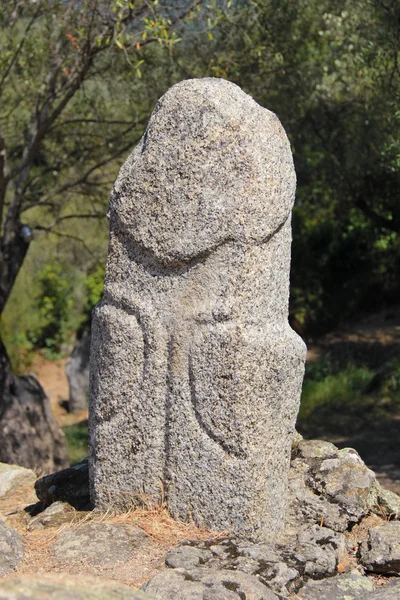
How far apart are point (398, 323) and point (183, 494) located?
1189 cm

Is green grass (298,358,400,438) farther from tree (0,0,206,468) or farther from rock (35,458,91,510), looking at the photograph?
rock (35,458,91,510)

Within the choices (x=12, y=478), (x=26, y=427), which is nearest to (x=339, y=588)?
(x=12, y=478)

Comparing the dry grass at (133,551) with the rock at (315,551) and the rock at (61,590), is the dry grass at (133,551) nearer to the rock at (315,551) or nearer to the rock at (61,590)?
the rock at (315,551)

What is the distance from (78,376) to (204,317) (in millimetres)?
12164

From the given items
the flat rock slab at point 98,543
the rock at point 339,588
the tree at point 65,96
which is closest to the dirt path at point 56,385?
the tree at point 65,96

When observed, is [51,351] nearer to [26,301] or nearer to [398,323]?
[26,301]

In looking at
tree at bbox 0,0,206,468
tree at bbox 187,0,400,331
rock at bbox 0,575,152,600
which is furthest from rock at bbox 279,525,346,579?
tree at bbox 187,0,400,331

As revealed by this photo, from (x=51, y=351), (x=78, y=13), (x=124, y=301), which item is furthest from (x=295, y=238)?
(x=124, y=301)

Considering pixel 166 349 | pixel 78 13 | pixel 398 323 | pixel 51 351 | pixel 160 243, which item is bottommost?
pixel 51 351

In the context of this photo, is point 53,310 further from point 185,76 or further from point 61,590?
point 61,590

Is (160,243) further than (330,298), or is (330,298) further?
(330,298)

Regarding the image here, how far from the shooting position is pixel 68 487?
5.74m

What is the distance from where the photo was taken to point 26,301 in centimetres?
2045

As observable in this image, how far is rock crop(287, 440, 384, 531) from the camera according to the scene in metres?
5.21
